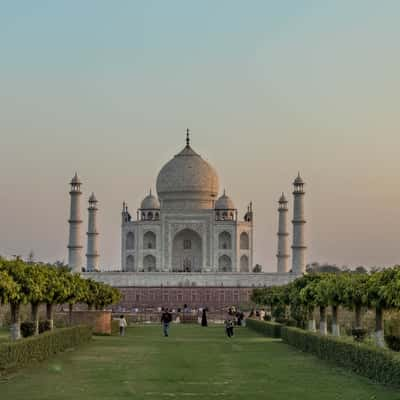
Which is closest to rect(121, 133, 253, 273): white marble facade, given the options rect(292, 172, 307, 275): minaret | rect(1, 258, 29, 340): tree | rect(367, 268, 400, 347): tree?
rect(292, 172, 307, 275): minaret

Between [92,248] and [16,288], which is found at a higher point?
[92,248]

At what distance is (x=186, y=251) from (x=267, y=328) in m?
32.1

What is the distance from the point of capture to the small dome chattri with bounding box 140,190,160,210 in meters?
62.0

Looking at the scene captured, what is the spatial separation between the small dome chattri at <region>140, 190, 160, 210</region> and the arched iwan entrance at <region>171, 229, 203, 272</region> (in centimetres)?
244

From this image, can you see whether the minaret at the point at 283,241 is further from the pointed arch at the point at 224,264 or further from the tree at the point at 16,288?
the tree at the point at 16,288

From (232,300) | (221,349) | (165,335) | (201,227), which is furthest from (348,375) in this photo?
(201,227)

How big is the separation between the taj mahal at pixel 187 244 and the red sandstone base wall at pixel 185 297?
0.17 ft

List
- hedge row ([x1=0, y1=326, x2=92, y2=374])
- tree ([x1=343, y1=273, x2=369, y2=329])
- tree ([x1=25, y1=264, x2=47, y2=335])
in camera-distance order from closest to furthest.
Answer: hedge row ([x1=0, y1=326, x2=92, y2=374]) < tree ([x1=343, y1=273, x2=369, y2=329]) < tree ([x1=25, y1=264, x2=47, y2=335])

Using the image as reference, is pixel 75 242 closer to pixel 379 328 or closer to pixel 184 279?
pixel 184 279

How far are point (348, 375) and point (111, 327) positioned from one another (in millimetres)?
15818

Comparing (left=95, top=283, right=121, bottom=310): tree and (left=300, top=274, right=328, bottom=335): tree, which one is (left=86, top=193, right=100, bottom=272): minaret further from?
(left=300, top=274, right=328, bottom=335): tree

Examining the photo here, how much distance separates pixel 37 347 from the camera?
17.0 meters

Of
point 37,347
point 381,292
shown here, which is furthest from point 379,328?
point 37,347

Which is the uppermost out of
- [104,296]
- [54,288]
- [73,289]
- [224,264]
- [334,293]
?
[224,264]
